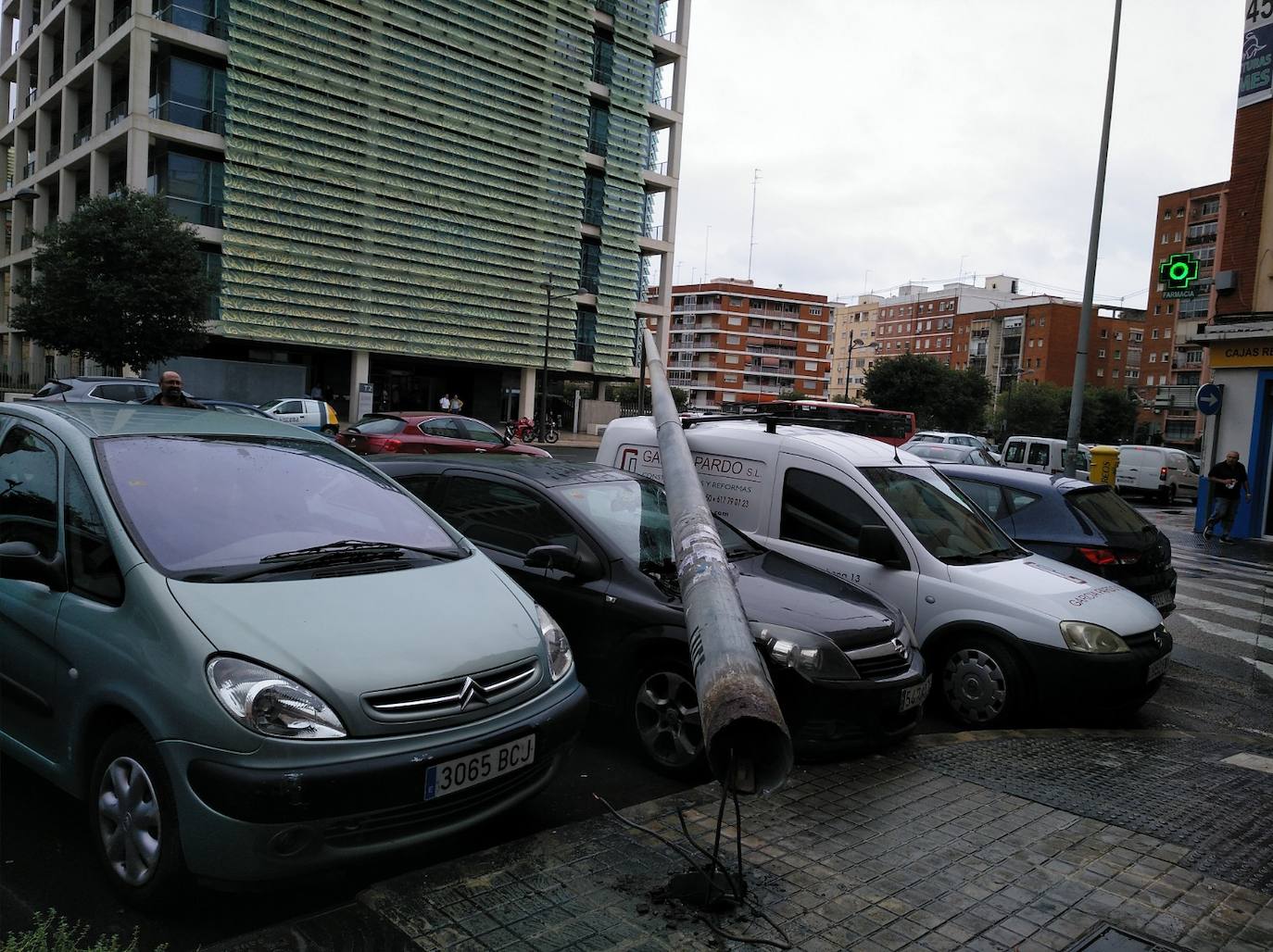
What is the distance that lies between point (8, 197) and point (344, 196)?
64.0 ft

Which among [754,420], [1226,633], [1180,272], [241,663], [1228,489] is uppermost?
[1180,272]

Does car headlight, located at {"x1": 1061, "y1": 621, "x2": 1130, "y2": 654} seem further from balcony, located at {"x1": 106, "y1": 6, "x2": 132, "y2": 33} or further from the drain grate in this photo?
balcony, located at {"x1": 106, "y1": 6, "x2": 132, "y2": 33}

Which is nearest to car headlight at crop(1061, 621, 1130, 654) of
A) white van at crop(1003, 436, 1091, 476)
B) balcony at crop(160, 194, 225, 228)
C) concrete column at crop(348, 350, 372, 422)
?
white van at crop(1003, 436, 1091, 476)

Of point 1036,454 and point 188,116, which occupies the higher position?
point 188,116

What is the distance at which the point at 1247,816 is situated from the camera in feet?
13.4

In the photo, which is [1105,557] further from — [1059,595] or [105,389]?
[105,389]

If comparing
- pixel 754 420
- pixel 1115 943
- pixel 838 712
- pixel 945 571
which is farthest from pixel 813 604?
pixel 754 420

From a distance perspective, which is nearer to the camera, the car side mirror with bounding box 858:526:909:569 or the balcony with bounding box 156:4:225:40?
the car side mirror with bounding box 858:526:909:569

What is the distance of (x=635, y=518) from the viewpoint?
5266 millimetres

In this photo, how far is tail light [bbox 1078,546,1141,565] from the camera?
24.1 feet

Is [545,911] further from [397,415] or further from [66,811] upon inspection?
[397,415]

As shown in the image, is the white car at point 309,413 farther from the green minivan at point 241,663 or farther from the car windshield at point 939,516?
the green minivan at point 241,663

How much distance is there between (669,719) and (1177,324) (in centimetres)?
10149

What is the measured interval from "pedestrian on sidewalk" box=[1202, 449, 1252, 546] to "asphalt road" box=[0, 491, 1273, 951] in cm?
1117
